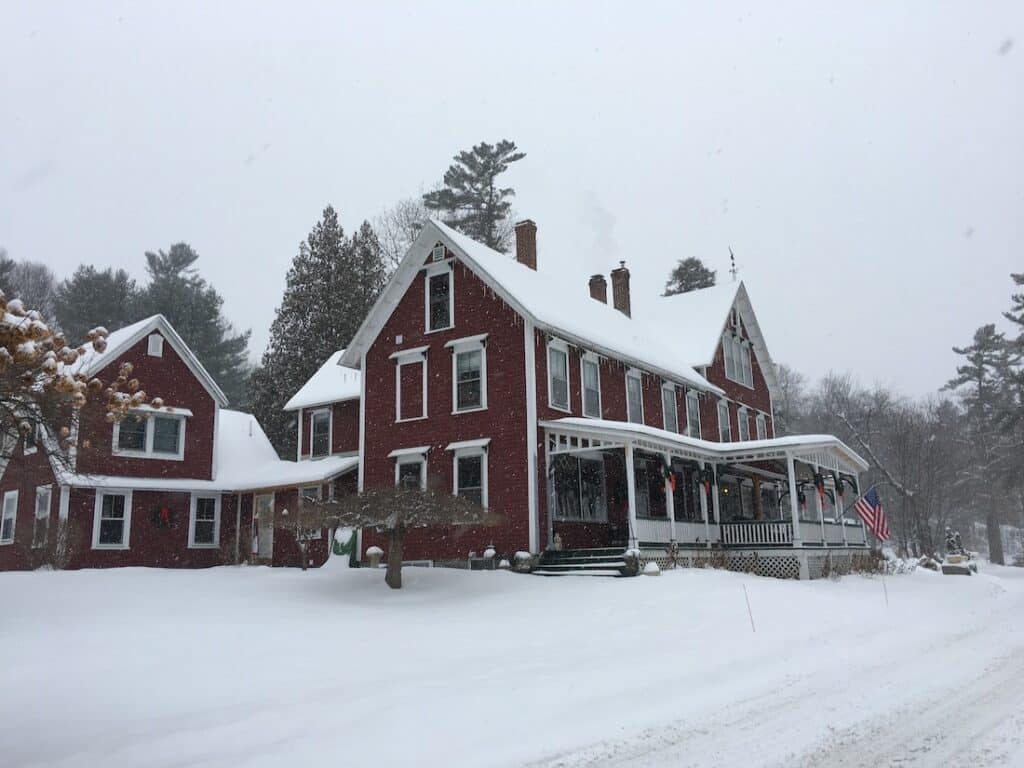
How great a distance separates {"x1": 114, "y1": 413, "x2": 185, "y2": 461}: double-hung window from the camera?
25953mm

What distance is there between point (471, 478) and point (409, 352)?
4.28 meters

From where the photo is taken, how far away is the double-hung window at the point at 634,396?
26.3 m

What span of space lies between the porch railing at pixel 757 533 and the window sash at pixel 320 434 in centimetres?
1291

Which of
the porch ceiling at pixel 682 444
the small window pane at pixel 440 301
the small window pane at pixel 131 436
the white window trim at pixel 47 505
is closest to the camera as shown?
the porch ceiling at pixel 682 444

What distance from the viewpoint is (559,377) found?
2327 cm

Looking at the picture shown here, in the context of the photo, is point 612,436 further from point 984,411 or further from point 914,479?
point 984,411

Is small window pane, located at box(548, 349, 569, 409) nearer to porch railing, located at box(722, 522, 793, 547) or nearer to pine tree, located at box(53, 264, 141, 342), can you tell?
porch railing, located at box(722, 522, 793, 547)

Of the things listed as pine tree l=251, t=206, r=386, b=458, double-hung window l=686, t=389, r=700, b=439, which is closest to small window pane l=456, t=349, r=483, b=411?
double-hung window l=686, t=389, r=700, b=439

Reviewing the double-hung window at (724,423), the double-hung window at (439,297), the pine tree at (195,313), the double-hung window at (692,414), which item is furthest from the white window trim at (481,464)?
the pine tree at (195,313)

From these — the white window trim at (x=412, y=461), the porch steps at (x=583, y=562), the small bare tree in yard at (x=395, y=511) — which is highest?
the white window trim at (x=412, y=461)

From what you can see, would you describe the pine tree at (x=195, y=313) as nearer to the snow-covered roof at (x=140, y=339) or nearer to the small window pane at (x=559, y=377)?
the snow-covered roof at (x=140, y=339)

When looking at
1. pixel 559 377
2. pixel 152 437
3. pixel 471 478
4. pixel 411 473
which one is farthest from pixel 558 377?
pixel 152 437

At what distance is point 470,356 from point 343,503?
7.01 m

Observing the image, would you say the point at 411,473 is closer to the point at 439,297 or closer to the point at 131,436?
the point at 439,297
